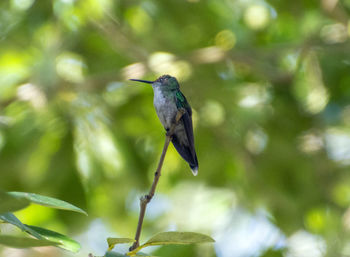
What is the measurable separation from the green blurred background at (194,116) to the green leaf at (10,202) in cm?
353

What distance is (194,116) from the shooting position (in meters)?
5.67

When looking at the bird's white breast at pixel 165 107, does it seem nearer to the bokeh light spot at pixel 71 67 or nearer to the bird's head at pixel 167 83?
the bird's head at pixel 167 83

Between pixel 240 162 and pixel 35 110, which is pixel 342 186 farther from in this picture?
pixel 35 110

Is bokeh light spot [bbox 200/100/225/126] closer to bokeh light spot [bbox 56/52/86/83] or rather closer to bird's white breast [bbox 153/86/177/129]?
bokeh light spot [bbox 56/52/86/83]

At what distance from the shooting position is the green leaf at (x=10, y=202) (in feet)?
4.38

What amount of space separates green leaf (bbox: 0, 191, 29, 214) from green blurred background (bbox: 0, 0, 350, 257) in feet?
11.6

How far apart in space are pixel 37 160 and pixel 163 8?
2.13 metres

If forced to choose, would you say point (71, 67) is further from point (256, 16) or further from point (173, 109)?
point (173, 109)

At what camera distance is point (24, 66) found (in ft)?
18.6

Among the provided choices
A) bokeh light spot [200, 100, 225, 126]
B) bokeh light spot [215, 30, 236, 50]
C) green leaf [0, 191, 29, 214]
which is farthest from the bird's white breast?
bokeh light spot [215, 30, 236, 50]

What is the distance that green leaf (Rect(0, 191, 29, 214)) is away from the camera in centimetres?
133

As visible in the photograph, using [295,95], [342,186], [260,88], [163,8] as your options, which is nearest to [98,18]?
[163,8]

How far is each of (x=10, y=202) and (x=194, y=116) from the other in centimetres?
439

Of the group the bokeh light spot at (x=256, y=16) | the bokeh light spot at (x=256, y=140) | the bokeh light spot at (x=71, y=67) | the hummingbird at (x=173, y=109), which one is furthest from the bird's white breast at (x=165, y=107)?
the bokeh light spot at (x=256, y=16)
